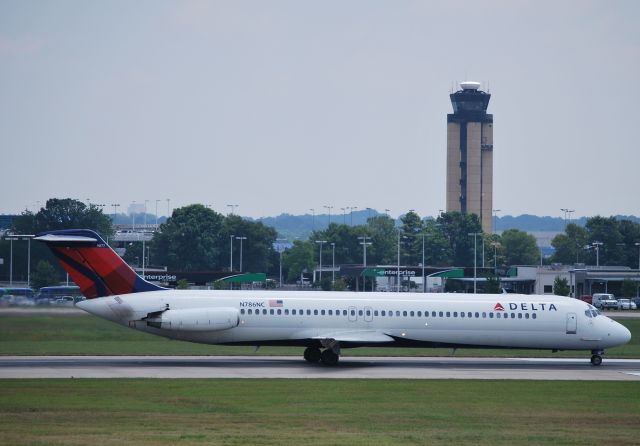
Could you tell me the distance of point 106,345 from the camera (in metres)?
53.1

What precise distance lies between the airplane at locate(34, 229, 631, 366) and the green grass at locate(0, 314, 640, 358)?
5655 mm

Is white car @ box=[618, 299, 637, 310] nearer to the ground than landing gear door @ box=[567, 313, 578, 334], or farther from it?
nearer to the ground

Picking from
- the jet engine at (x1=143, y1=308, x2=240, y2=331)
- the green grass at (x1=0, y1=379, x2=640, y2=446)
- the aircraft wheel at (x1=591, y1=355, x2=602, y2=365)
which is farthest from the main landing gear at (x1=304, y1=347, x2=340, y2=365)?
the aircraft wheel at (x1=591, y1=355, x2=602, y2=365)

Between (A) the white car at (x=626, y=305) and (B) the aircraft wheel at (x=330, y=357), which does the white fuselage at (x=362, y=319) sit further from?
(A) the white car at (x=626, y=305)

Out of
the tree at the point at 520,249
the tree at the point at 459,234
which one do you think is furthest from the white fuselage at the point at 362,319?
the tree at the point at 520,249

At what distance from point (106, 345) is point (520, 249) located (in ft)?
489

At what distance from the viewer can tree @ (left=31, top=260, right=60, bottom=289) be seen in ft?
376

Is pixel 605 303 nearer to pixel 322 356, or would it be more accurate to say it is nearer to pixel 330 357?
pixel 322 356

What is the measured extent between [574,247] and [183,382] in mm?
154497

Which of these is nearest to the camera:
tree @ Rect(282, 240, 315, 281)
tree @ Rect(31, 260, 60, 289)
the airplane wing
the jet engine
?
the jet engine

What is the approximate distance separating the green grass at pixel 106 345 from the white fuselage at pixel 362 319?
5687 mm

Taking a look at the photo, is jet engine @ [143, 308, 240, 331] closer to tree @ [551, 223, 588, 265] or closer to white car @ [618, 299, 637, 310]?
white car @ [618, 299, 637, 310]

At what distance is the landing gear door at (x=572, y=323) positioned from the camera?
46781 mm

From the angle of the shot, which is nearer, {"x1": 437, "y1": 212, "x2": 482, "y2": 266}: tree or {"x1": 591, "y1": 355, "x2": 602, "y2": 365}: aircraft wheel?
{"x1": 591, "y1": 355, "x2": 602, "y2": 365}: aircraft wheel
